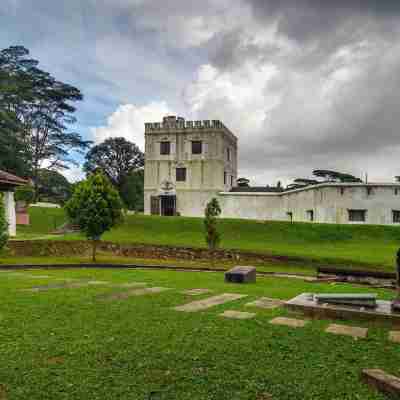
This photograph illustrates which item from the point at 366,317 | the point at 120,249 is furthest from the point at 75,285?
the point at 120,249

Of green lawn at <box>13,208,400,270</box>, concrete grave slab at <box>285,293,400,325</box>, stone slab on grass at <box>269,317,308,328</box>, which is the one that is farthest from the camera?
green lawn at <box>13,208,400,270</box>

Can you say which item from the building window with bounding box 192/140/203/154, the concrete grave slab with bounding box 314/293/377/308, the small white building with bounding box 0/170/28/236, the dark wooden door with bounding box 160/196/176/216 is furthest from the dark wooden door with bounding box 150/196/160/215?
the concrete grave slab with bounding box 314/293/377/308

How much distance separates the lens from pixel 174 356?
4684mm

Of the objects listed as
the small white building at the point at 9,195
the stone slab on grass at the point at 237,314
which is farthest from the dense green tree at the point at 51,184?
the stone slab on grass at the point at 237,314

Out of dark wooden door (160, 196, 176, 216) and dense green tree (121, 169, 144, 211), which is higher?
dense green tree (121, 169, 144, 211)

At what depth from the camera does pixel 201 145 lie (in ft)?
147

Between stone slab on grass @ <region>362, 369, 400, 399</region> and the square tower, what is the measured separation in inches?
1567

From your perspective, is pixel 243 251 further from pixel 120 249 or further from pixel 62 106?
pixel 62 106

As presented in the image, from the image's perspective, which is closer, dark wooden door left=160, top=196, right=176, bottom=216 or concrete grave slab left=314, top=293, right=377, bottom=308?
concrete grave slab left=314, top=293, right=377, bottom=308

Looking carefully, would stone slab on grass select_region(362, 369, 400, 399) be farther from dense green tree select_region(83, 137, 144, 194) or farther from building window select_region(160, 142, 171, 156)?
dense green tree select_region(83, 137, 144, 194)

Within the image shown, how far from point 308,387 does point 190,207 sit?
134 ft

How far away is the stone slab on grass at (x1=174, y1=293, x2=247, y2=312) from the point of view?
745 centimetres

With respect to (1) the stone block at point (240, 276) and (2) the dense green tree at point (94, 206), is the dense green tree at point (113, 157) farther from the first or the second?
(1) the stone block at point (240, 276)

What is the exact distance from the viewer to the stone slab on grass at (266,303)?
25.5 ft
